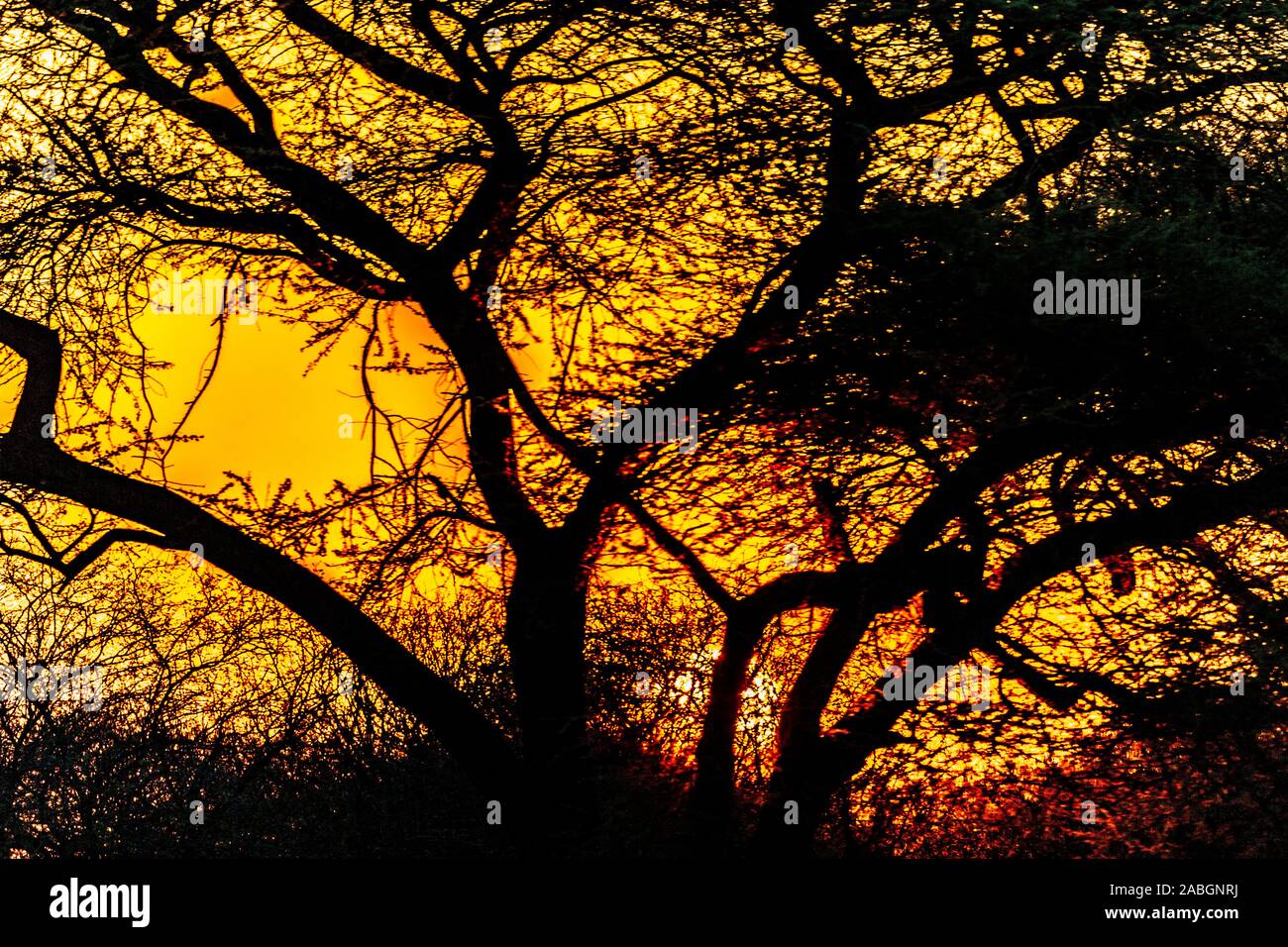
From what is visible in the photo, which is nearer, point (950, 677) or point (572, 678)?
point (950, 677)

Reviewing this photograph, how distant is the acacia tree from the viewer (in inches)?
214

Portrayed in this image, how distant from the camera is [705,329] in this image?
5.88 meters

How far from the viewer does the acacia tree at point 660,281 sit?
17.8 feet

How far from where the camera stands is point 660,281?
5855 mm

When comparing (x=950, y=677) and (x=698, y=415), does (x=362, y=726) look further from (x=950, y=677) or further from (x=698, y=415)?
(x=950, y=677)
